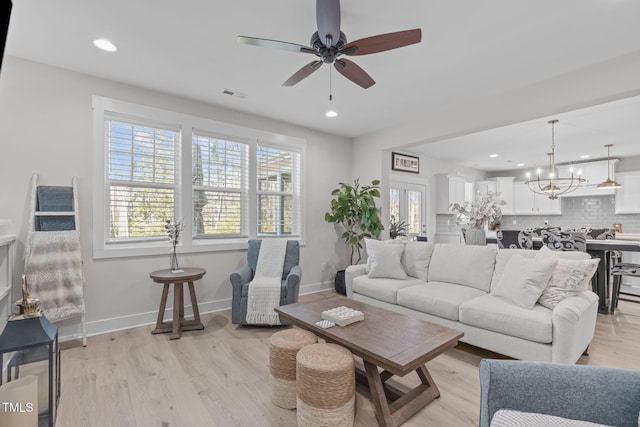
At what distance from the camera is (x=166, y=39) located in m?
2.41

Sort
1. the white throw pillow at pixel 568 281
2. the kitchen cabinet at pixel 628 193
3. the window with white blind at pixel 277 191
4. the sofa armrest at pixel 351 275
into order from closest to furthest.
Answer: the white throw pillow at pixel 568 281 < the sofa armrest at pixel 351 275 < the window with white blind at pixel 277 191 < the kitchen cabinet at pixel 628 193

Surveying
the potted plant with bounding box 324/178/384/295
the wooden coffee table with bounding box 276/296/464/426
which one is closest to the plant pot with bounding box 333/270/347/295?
the potted plant with bounding box 324/178/384/295

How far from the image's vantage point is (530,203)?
754 cm

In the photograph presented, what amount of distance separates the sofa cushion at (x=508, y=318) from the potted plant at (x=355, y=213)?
210cm

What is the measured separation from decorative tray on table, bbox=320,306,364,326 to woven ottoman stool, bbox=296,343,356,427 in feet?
1.23

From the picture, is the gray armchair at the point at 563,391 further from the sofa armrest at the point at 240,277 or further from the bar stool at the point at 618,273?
the bar stool at the point at 618,273

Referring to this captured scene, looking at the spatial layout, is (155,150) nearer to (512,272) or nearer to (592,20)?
(512,272)

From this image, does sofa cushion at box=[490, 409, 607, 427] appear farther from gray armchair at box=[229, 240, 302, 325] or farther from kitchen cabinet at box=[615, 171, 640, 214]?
kitchen cabinet at box=[615, 171, 640, 214]

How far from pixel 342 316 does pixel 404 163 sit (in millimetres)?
4523

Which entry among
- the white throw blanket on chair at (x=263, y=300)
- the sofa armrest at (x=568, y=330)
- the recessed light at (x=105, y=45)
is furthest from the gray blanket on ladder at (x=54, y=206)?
the sofa armrest at (x=568, y=330)

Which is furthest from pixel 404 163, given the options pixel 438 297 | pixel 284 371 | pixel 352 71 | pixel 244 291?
pixel 284 371

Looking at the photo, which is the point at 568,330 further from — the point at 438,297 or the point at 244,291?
the point at 244,291

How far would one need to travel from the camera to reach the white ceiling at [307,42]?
2059mm

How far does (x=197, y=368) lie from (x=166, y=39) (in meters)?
2.70
